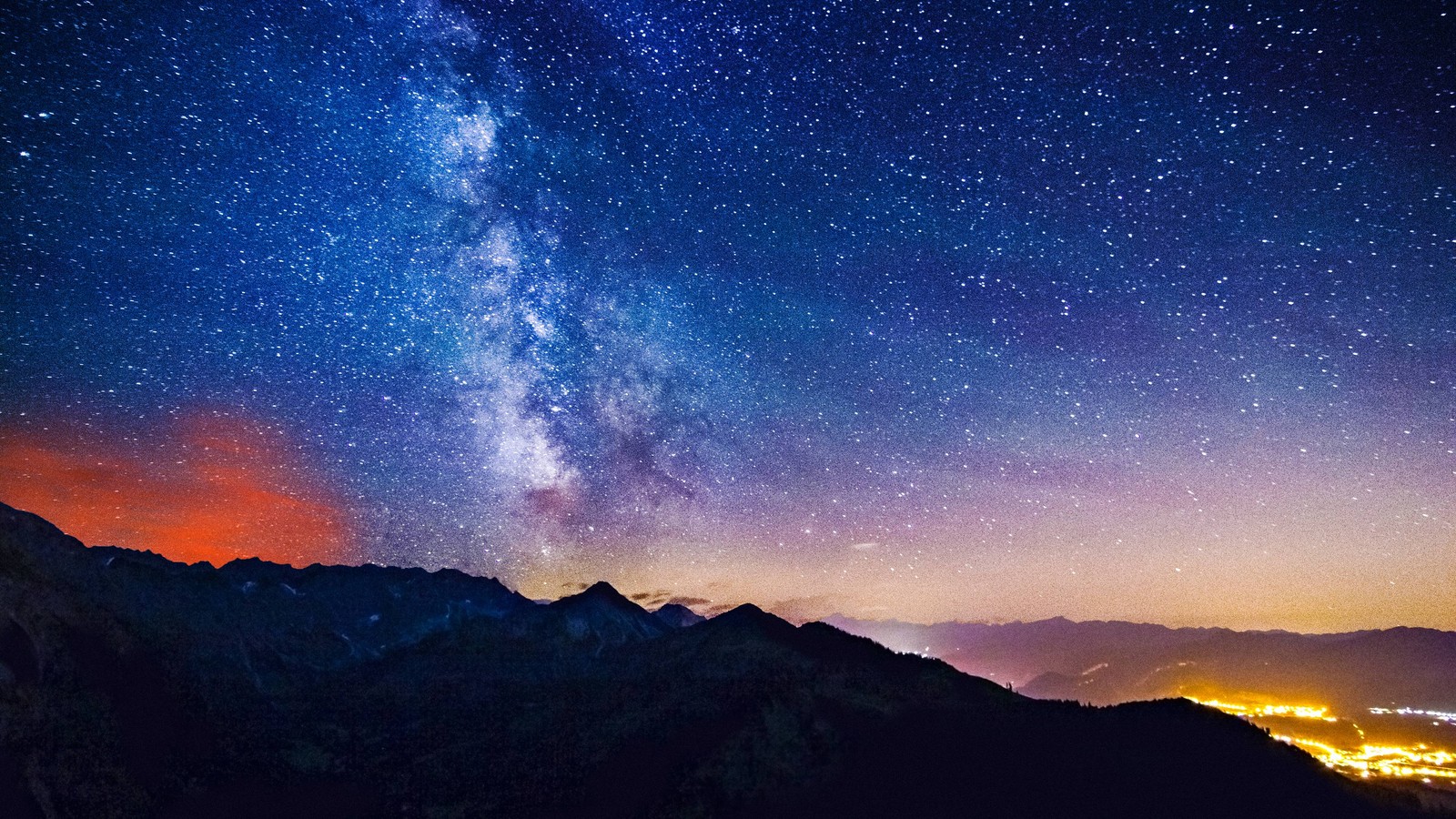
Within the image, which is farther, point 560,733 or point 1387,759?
point 1387,759

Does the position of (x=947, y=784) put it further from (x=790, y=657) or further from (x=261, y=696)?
(x=261, y=696)

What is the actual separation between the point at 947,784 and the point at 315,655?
477 ft

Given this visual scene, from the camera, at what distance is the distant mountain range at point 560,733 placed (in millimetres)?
64875

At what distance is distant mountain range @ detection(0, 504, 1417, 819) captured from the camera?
213ft

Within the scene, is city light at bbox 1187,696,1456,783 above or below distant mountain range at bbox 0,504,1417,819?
below

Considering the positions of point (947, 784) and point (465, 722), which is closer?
point (947, 784)

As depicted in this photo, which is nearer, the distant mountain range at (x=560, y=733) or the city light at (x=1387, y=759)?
the distant mountain range at (x=560, y=733)

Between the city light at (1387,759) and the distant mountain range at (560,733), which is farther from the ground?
the distant mountain range at (560,733)

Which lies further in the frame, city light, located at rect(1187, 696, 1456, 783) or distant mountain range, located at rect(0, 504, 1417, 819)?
city light, located at rect(1187, 696, 1456, 783)

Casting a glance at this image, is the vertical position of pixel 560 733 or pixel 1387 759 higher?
pixel 560 733

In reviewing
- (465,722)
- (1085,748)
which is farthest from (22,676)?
(1085,748)

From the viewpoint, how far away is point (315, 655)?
490 ft

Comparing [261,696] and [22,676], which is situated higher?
[22,676]

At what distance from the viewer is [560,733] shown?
100 metres
